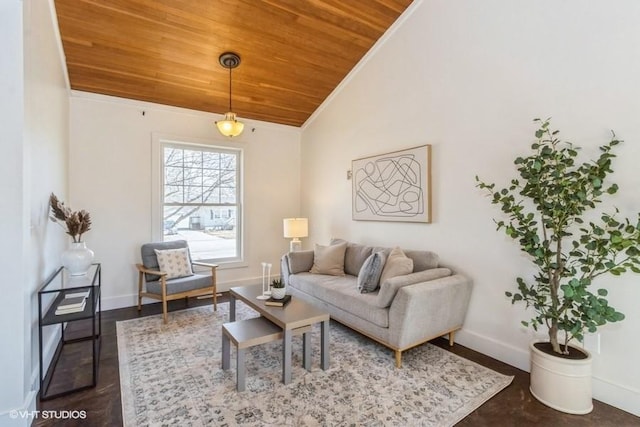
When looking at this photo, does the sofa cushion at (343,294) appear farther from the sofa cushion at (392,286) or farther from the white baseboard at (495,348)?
the white baseboard at (495,348)

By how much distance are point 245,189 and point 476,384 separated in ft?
12.8

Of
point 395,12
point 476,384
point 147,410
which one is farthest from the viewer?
point 395,12

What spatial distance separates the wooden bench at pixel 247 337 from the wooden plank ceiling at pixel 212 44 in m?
2.95

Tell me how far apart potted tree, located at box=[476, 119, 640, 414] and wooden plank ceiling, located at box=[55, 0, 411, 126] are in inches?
97.4

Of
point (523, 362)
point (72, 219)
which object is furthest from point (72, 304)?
point (523, 362)

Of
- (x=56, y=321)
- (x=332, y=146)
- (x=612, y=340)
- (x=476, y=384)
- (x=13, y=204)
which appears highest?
(x=332, y=146)

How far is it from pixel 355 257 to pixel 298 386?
1829 mm

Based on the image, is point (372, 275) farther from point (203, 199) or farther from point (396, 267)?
point (203, 199)

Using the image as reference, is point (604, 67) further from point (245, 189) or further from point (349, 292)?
point (245, 189)

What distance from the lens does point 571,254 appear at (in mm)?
2123

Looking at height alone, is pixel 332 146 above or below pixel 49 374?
above

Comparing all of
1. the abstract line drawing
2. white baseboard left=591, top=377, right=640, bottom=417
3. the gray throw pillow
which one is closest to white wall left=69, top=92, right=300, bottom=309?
the abstract line drawing

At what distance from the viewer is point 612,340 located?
2139 mm

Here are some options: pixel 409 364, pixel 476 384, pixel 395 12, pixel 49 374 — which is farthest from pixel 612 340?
pixel 49 374
